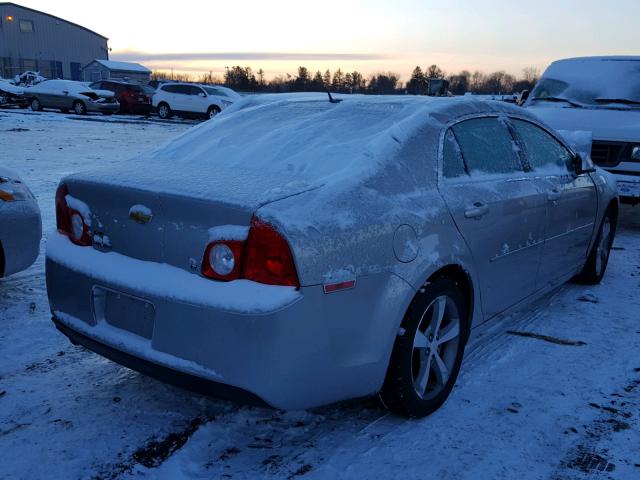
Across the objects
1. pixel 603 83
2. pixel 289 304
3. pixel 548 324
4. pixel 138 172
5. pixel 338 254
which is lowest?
pixel 548 324

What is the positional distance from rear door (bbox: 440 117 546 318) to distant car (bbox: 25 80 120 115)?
25728 millimetres

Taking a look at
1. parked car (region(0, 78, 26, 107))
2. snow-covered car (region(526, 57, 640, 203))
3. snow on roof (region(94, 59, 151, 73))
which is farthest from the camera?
snow on roof (region(94, 59, 151, 73))

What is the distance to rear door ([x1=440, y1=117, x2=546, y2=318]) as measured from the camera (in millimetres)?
3068

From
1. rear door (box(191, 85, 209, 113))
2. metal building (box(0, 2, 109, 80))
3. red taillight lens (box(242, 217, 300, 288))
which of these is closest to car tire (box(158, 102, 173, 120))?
rear door (box(191, 85, 209, 113))

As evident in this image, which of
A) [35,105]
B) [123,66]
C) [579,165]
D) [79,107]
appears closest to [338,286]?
[579,165]

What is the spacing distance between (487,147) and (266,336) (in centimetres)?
193

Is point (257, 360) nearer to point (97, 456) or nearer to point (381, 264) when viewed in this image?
point (381, 264)

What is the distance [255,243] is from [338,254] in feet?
1.10

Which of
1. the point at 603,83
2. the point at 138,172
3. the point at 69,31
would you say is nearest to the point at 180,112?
the point at 603,83

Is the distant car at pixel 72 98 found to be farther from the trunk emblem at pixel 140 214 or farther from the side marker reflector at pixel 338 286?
the side marker reflector at pixel 338 286

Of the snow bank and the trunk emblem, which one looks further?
the trunk emblem

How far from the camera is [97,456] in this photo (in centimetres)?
253

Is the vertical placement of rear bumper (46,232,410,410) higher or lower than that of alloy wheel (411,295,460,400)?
higher

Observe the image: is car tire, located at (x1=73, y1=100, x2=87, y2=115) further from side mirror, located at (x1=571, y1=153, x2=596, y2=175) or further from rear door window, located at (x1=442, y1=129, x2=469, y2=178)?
rear door window, located at (x1=442, y1=129, x2=469, y2=178)
